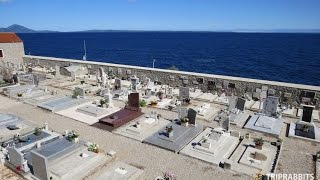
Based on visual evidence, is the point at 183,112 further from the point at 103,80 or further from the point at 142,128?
the point at 103,80

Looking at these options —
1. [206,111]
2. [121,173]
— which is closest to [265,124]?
[206,111]

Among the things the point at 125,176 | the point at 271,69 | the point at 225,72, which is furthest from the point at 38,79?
the point at 271,69

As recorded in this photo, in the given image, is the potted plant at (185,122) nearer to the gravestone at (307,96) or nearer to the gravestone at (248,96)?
the gravestone at (248,96)

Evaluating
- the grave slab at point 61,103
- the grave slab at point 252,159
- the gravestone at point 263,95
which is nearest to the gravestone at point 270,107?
the gravestone at point 263,95

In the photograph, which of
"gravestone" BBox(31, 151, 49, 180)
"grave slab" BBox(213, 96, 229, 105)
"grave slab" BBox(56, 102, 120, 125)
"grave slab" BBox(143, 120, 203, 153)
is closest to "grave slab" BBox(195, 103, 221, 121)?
"grave slab" BBox(213, 96, 229, 105)

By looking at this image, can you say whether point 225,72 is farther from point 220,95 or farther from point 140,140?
point 140,140

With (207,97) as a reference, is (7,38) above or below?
above
